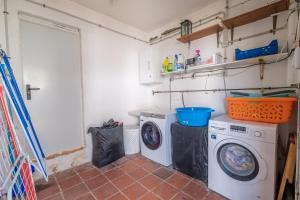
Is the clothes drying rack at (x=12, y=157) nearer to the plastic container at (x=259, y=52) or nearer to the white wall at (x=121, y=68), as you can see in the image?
the white wall at (x=121, y=68)

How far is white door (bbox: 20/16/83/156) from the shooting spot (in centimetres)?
175

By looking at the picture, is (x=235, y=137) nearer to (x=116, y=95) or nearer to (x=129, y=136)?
(x=129, y=136)

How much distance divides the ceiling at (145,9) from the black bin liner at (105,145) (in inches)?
74.5

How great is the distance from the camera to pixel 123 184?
1.72m

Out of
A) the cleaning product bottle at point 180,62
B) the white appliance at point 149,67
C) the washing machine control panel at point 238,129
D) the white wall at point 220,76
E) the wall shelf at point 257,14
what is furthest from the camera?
the white appliance at point 149,67

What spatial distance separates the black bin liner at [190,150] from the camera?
5.48ft

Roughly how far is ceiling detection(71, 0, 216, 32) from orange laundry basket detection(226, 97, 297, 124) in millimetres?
1625

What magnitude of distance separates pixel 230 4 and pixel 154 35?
4.93 feet

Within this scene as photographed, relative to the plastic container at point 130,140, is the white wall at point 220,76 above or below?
above

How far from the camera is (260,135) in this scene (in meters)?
1.23

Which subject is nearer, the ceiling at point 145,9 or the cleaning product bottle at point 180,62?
the ceiling at point 145,9

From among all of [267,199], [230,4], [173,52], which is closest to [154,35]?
[173,52]

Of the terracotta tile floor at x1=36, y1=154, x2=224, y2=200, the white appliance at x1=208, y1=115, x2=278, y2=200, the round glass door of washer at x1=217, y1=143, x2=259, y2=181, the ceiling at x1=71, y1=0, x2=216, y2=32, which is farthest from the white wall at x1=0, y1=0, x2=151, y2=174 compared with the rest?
the round glass door of washer at x1=217, y1=143, x2=259, y2=181

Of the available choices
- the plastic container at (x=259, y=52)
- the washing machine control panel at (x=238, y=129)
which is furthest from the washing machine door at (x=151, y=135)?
the plastic container at (x=259, y=52)
